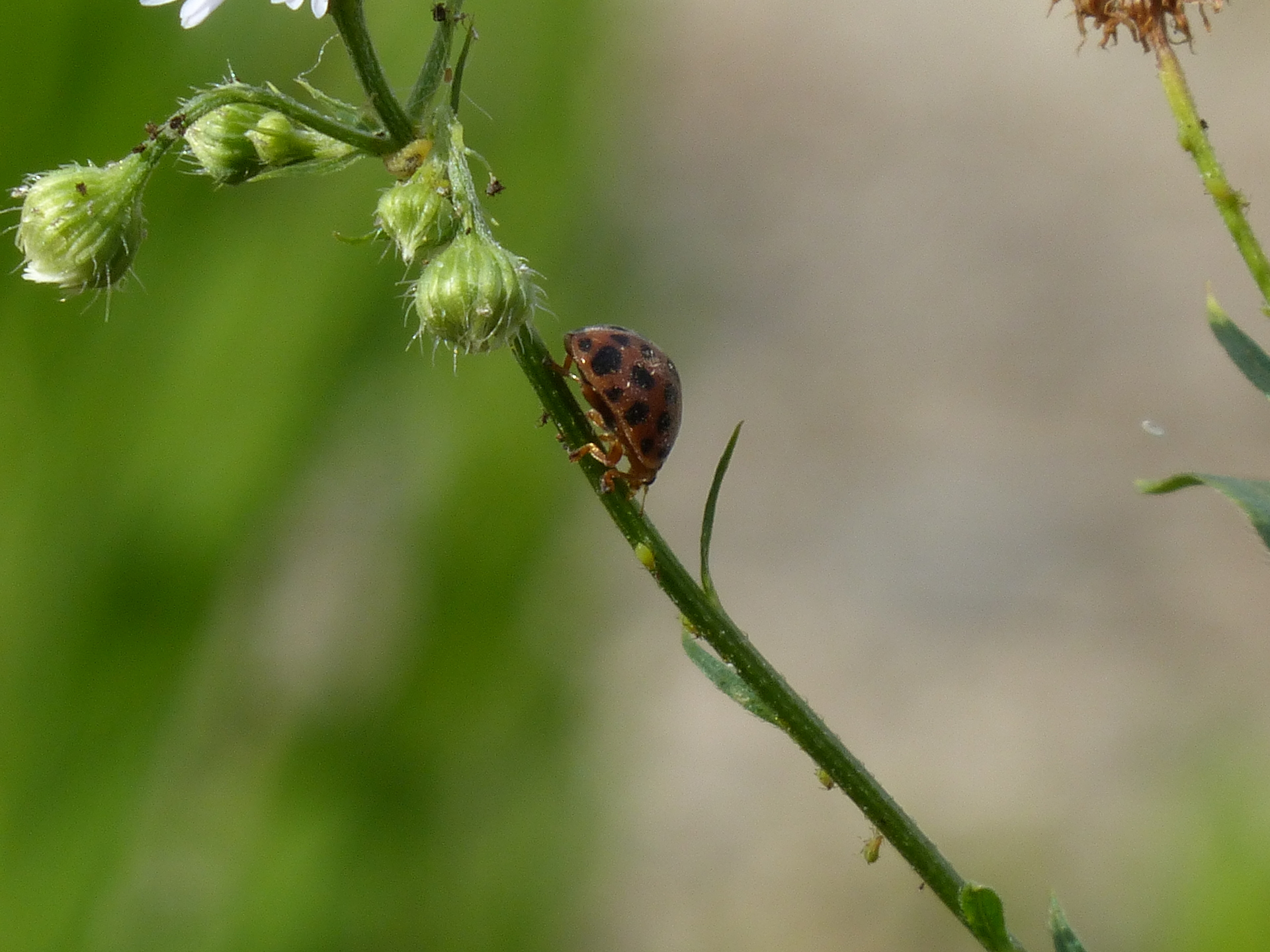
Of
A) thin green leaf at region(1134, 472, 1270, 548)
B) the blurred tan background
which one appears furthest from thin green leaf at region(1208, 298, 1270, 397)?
the blurred tan background

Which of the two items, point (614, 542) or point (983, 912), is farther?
point (614, 542)

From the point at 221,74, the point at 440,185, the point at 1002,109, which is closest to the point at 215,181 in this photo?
the point at 440,185

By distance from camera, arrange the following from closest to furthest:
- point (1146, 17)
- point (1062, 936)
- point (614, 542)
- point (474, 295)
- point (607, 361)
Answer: point (1062, 936), point (474, 295), point (1146, 17), point (607, 361), point (614, 542)

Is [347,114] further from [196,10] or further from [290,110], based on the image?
[196,10]

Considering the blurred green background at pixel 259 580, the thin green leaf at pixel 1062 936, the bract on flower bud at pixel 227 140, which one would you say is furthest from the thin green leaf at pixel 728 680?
the blurred green background at pixel 259 580

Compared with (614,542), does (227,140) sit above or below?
above

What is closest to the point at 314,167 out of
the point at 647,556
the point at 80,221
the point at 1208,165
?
the point at 80,221

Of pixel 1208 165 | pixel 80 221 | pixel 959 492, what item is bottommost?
pixel 959 492

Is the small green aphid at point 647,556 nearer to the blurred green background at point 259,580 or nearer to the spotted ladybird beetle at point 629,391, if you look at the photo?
the spotted ladybird beetle at point 629,391
